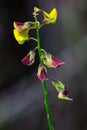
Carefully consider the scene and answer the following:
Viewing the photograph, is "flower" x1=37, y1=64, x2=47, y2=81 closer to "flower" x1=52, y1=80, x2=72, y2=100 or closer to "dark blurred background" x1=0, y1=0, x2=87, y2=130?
"flower" x1=52, y1=80, x2=72, y2=100

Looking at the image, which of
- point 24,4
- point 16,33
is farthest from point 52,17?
point 24,4

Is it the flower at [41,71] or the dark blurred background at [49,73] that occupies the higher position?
the flower at [41,71]

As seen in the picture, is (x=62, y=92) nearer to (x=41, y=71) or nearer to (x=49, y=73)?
(x=41, y=71)

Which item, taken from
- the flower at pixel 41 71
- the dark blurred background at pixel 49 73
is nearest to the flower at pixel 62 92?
the flower at pixel 41 71

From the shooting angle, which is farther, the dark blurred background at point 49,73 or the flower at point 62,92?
the dark blurred background at point 49,73

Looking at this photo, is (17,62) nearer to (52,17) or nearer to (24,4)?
(24,4)

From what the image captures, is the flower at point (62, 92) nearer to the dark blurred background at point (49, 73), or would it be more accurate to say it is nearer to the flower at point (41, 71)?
the flower at point (41, 71)

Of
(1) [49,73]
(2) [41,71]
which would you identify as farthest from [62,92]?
(1) [49,73]

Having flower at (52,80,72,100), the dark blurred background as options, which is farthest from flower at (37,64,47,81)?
the dark blurred background
